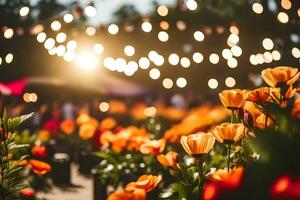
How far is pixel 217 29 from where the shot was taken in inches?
259

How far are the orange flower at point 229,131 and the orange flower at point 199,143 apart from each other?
10cm

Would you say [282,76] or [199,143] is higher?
[282,76]

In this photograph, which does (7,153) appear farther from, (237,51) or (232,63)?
(237,51)

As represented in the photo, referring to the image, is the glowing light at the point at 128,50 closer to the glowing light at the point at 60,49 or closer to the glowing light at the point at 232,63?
the glowing light at the point at 60,49

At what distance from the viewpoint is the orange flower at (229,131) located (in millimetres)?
2014

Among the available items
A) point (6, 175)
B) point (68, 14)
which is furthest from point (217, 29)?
point (6, 175)

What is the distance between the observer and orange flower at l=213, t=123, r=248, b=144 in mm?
2014

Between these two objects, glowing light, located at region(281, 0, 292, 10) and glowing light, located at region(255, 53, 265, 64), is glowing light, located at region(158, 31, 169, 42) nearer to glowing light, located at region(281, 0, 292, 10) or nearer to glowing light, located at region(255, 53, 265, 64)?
glowing light, located at region(255, 53, 265, 64)

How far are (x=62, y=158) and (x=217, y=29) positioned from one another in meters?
3.53

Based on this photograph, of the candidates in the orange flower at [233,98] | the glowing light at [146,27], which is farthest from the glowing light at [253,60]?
the orange flower at [233,98]

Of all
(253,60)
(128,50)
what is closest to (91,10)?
(128,50)

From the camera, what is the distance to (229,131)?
2.03 m

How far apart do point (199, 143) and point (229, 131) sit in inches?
6.5

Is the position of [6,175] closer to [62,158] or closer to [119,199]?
[119,199]
